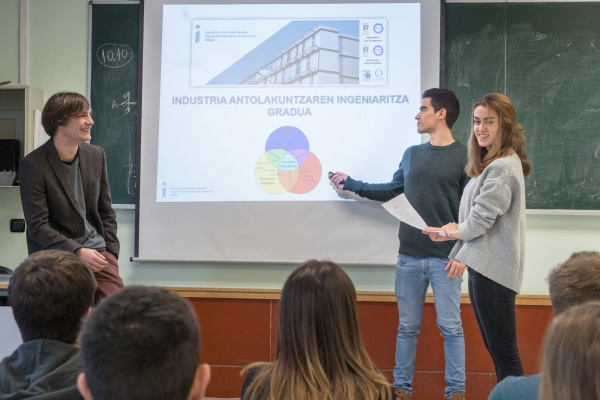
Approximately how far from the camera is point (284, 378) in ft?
5.07

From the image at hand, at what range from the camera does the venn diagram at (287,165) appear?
13.0 ft

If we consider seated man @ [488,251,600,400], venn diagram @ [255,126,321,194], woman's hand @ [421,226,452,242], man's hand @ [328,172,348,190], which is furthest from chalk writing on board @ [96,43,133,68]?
seated man @ [488,251,600,400]

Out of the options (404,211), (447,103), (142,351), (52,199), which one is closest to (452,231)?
(404,211)

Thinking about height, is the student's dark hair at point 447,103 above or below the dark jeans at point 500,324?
above

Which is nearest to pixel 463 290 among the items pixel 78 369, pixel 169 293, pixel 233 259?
pixel 233 259

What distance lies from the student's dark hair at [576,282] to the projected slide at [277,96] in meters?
2.32

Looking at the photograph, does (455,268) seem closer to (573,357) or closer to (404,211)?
(404,211)

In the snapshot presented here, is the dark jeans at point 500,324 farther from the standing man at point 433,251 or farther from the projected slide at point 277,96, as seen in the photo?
the projected slide at point 277,96

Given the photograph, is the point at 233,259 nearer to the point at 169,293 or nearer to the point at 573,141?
the point at 573,141

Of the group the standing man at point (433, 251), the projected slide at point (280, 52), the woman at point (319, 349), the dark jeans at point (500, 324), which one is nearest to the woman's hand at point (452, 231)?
the dark jeans at point (500, 324)

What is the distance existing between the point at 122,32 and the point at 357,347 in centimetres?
306

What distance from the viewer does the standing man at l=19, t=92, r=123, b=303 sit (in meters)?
2.92

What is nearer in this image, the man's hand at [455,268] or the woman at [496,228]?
the woman at [496,228]

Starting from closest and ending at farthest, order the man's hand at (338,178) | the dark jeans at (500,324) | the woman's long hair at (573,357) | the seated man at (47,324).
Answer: the woman's long hair at (573,357)
the seated man at (47,324)
the dark jeans at (500,324)
the man's hand at (338,178)
